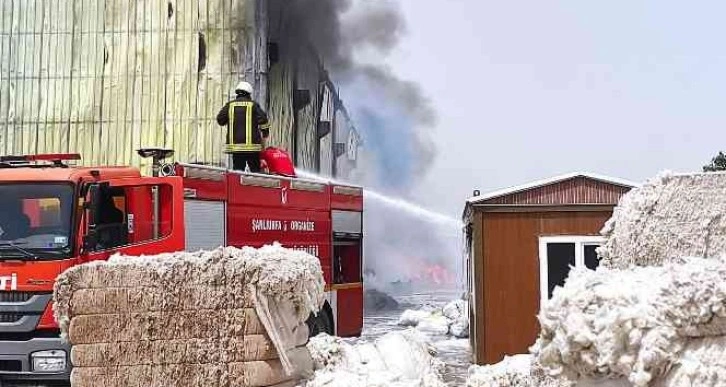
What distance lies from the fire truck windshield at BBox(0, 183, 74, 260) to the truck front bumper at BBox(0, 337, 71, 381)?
28.7 inches

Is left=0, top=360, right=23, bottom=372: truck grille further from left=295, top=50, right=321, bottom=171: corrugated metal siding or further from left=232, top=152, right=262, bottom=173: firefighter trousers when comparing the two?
left=295, top=50, right=321, bottom=171: corrugated metal siding

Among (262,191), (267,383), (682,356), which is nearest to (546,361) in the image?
(682,356)

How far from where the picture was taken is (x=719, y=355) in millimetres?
2994

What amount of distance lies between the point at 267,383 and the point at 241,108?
547 centimetres

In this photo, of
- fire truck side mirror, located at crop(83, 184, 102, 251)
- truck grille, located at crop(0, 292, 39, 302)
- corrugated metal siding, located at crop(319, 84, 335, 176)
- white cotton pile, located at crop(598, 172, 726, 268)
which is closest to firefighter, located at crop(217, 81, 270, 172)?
fire truck side mirror, located at crop(83, 184, 102, 251)

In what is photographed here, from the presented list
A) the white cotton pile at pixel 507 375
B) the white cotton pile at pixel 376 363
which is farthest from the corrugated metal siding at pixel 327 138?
the white cotton pile at pixel 507 375

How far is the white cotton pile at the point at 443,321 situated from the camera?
17.4 meters

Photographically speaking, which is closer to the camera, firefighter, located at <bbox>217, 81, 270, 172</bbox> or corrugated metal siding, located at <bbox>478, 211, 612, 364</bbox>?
firefighter, located at <bbox>217, 81, 270, 172</bbox>

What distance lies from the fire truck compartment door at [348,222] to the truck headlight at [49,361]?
4.48 metres

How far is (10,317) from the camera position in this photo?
7.77 meters

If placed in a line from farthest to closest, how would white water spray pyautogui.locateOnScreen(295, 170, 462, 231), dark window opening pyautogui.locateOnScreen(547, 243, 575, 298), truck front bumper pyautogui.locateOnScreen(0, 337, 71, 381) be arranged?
1. white water spray pyautogui.locateOnScreen(295, 170, 462, 231)
2. dark window opening pyautogui.locateOnScreen(547, 243, 575, 298)
3. truck front bumper pyautogui.locateOnScreen(0, 337, 71, 381)

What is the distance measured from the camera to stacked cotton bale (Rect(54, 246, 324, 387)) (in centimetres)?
556

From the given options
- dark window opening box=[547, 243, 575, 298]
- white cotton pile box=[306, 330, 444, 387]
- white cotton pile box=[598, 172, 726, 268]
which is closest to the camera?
white cotton pile box=[598, 172, 726, 268]

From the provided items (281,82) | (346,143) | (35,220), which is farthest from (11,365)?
(346,143)
